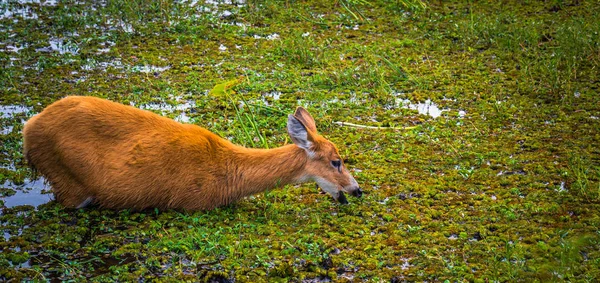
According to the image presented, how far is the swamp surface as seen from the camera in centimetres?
524

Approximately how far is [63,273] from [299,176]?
2031 millimetres

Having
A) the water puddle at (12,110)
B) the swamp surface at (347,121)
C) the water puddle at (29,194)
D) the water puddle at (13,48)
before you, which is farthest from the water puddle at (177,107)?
the water puddle at (13,48)

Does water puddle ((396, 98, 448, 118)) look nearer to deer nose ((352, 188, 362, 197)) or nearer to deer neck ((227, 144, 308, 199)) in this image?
deer nose ((352, 188, 362, 197))

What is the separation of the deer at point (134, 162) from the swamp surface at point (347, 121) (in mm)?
153

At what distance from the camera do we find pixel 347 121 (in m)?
7.75

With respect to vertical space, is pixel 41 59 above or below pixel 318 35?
above

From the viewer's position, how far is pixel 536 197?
20.6 ft

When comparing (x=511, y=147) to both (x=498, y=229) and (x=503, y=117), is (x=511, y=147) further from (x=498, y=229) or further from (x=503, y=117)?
(x=498, y=229)

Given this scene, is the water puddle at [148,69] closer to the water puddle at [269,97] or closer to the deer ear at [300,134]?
the water puddle at [269,97]

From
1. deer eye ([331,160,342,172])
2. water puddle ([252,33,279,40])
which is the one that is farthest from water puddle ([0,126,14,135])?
water puddle ([252,33,279,40])

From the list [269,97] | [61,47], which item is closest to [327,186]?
[269,97]

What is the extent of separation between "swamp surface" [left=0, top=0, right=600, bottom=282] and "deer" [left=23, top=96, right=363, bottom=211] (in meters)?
0.15

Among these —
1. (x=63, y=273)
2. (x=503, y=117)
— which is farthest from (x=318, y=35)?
(x=63, y=273)

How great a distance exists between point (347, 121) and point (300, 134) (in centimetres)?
182
